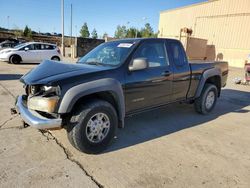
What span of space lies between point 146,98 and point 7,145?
245 centimetres

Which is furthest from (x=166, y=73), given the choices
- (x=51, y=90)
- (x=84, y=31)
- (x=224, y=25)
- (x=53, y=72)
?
(x=84, y=31)

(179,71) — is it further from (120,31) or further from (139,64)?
(120,31)

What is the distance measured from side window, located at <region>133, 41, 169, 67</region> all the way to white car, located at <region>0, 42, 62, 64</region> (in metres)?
12.7

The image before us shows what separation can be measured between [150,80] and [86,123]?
4.87 feet

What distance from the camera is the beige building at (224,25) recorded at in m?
24.3

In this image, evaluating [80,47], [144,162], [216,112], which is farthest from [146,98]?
[80,47]

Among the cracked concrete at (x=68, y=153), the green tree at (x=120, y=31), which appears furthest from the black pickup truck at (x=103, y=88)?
the green tree at (x=120, y=31)

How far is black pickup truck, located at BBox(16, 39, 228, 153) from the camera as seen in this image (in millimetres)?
3164

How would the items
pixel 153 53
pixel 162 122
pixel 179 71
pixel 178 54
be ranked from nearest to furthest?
pixel 153 53 < pixel 179 71 < pixel 178 54 < pixel 162 122

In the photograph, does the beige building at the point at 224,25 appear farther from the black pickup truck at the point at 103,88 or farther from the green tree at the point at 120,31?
the green tree at the point at 120,31

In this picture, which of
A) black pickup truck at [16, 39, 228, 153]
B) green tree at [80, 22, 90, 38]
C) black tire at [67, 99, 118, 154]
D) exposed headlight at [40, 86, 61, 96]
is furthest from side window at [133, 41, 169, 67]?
green tree at [80, 22, 90, 38]

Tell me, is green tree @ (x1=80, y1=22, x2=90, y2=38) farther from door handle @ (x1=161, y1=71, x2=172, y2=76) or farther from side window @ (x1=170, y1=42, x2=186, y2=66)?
door handle @ (x1=161, y1=71, x2=172, y2=76)

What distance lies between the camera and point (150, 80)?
4.20 meters

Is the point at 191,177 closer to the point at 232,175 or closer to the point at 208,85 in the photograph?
the point at 232,175
